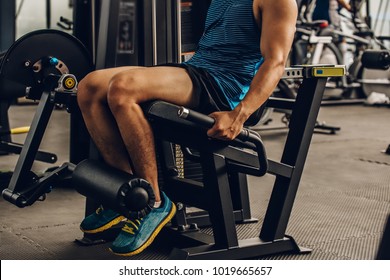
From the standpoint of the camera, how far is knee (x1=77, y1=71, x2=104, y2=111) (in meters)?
2.17

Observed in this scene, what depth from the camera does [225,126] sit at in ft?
6.72

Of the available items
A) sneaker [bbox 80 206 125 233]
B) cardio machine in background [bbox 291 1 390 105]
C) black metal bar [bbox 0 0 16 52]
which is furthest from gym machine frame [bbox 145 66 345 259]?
cardio machine in background [bbox 291 1 390 105]

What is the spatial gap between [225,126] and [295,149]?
357mm

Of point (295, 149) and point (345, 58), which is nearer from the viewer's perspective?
point (295, 149)

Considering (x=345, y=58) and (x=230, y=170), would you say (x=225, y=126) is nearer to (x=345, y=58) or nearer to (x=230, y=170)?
(x=230, y=170)

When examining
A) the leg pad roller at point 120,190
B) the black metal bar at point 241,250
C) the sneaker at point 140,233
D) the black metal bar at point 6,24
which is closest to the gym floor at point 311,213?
the black metal bar at point 241,250

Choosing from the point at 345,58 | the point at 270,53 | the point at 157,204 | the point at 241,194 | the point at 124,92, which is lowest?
the point at 345,58

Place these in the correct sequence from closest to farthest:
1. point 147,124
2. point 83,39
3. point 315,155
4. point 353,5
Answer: point 147,124
point 83,39
point 315,155
point 353,5

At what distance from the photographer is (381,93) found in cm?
805

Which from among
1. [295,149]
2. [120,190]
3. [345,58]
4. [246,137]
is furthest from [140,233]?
[345,58]

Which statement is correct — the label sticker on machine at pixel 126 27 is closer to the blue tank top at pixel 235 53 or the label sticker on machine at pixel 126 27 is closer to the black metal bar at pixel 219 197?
the blue tank top at pixel 235 53
